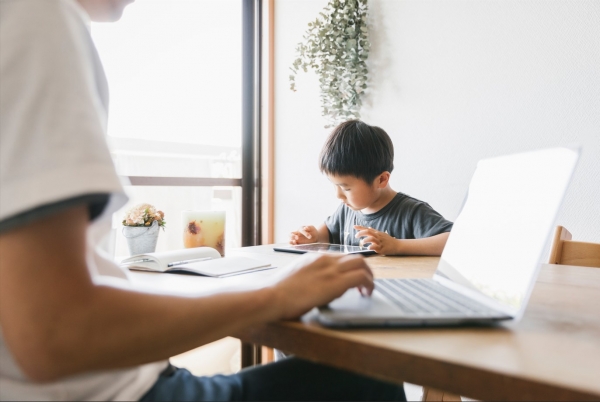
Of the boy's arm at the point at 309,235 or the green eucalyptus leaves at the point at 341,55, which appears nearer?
the boy's arm at the point at 309,235

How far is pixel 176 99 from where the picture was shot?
2377mm

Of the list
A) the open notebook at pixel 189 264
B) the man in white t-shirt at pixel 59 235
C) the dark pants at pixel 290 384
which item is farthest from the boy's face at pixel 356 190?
the man in white t-shirt at pixel 59 235

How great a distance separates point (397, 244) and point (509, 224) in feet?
2.11

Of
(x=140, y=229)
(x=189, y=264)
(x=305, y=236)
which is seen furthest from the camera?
(x=305, y=236)

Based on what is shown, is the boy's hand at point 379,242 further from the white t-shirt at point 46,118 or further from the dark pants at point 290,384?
the white t-shirt at point 46,118

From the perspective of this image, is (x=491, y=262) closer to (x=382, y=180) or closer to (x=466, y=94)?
(x=382, y=180)

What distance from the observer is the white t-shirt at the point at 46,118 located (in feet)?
1.16

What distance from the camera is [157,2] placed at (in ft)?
7.54

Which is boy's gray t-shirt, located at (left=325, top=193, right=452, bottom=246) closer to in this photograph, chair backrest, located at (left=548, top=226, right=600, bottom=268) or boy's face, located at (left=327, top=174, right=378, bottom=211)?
boy's face, located at (left=327, top=174, right=378, bottom=211)

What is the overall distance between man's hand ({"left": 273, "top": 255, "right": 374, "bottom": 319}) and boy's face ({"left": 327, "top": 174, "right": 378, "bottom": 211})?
113 cm

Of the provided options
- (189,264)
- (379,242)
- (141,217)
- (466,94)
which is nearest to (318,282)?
(189,264)

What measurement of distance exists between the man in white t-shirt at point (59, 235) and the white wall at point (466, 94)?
5.93ft

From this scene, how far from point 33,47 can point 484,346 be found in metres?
0.50

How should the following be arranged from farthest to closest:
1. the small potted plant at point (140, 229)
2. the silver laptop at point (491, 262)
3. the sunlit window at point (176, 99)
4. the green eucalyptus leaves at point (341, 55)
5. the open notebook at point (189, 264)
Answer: the green eucalyptus leaves at point (341, 55) → the sunlit window at point (176, 99) → the small potted plant at point (140, 229) → the open notebook at point (189, 264) → the silver laptop at point (491, 262)
